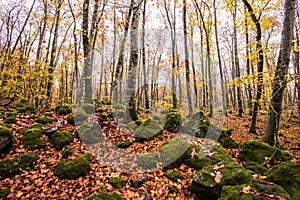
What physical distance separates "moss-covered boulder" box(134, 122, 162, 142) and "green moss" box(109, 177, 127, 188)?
2003mm

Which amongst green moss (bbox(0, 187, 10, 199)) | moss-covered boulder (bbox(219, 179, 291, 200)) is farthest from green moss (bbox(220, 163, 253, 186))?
green moss (bbox(0, 187, 10, 199))

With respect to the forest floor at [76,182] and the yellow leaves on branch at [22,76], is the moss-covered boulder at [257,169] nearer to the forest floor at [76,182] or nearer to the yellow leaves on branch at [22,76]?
the forest floor at [76,182]

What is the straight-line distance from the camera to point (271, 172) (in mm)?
3398

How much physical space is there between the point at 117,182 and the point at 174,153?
170 cm

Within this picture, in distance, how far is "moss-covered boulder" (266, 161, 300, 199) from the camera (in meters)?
2.90

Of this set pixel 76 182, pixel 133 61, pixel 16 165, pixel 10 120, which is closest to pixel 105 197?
pixel 76 182

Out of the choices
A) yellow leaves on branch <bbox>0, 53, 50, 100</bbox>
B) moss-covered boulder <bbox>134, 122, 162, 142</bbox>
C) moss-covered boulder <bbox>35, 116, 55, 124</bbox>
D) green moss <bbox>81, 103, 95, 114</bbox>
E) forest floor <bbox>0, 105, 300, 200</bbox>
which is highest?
yellow leaves on branch <bbox>0, 53, 50, 100</bbox>

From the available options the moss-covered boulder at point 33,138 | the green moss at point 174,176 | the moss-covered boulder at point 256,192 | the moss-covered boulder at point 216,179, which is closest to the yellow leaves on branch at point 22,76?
the moss-covered boulder at point 33,138

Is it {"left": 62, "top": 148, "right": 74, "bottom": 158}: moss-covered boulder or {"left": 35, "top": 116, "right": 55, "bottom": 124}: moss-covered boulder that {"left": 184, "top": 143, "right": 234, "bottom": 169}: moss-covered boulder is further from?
{"left": 35, "top": 116, "right": 55, "bottom": 124}: moss-covered boulder

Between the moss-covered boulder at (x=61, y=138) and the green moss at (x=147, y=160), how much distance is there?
2355 millimetres

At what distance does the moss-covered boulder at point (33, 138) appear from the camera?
462 cm

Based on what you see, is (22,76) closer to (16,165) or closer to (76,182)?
(16,165)

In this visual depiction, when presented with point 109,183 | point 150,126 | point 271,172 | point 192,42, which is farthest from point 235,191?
point 192,42

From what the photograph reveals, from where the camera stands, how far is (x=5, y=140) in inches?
168
